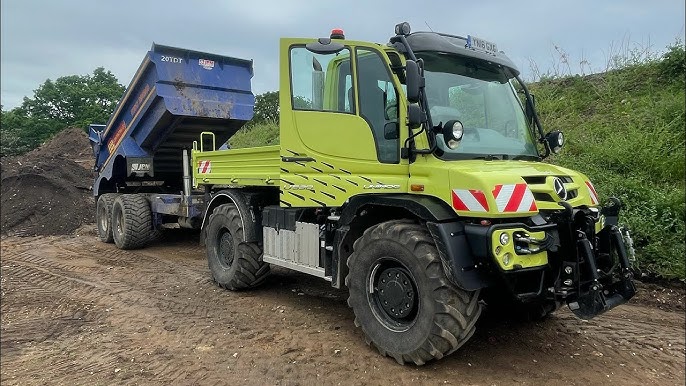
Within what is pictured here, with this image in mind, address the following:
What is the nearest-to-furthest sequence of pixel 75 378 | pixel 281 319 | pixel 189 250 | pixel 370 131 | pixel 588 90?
1. pixel 75 378
2. pixel 370 131
3. pixel 281 319
4. pixel 189 250
5. pixel 588 90

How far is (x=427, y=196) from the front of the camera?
13.0 ft

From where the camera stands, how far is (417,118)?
381 cm

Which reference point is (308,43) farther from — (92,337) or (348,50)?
(92,337)

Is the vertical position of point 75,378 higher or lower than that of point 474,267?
lower

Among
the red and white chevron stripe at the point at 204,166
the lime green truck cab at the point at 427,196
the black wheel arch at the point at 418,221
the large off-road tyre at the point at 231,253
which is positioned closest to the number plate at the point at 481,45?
the lime green truck cab at the point at 427,196

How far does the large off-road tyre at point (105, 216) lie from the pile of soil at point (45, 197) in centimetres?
186

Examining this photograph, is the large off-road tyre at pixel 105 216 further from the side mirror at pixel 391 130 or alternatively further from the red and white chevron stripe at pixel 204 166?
the side mirror at pixel 391 130

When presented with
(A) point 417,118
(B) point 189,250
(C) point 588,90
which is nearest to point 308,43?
(A) point 417,118

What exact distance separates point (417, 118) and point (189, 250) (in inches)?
246

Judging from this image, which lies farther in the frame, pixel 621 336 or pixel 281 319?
pixel 281 319

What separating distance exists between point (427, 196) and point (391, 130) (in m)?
0.66

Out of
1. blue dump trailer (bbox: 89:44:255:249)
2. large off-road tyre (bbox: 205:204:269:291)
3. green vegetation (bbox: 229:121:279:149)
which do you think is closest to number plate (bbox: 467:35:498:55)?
large off-road tyre (bbox: 205:204:269:291)

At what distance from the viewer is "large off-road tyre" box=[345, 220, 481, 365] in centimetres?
369

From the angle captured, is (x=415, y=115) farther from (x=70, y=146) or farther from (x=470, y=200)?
(x=70, y=146)
